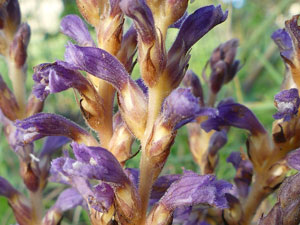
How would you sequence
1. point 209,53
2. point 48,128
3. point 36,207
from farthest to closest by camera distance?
point 209,53
point 36,207
point 48,128

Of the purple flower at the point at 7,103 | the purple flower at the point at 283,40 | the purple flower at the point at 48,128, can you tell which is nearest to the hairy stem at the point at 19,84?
the purple flower at the point at 7,103

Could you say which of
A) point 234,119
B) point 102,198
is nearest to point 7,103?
point 102,198

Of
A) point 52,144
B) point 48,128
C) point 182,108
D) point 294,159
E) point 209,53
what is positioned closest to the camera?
point 182,108

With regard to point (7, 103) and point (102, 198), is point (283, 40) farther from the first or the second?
point (7, 103)

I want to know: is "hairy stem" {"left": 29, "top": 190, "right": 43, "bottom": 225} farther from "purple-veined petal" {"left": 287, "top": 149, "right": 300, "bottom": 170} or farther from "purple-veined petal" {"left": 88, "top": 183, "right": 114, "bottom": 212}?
"purple-veined petal" {"left": 287, "top": 149, "right": 300, "bottom": 170}

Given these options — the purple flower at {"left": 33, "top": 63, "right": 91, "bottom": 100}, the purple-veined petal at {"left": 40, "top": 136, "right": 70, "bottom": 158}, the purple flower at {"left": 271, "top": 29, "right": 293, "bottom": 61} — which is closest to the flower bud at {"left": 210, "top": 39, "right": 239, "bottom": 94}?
the purple flower at {"left": 271, "top": 29, "right": 293, "bottom": 61}

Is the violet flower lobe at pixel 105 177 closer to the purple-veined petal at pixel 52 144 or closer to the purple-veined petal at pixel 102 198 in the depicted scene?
the purple-veined petal at pixel 102 198
